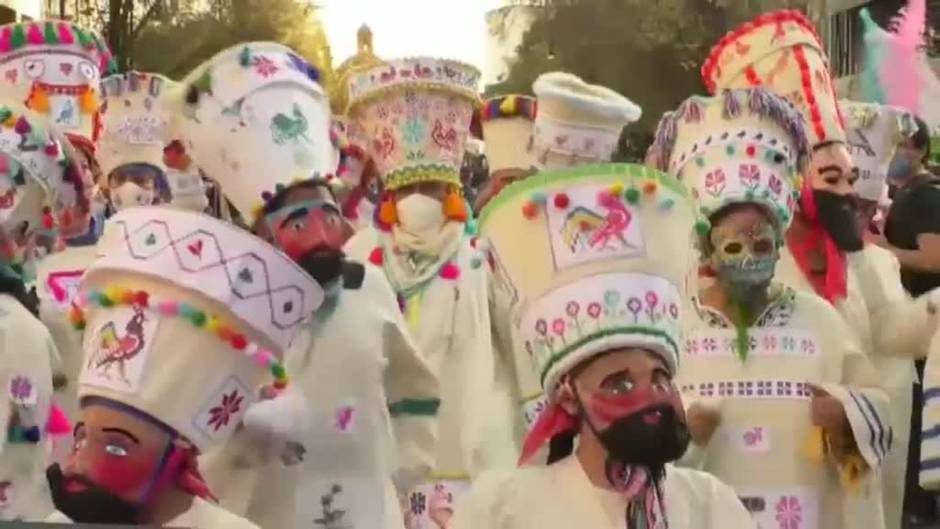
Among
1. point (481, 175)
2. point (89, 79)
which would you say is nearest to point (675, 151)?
point (89, 79)

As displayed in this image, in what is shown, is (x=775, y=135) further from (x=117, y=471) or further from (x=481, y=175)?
(x=481, y=175)

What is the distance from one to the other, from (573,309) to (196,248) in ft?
2.15

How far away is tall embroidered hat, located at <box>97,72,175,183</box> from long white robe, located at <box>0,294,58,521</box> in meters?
1.83

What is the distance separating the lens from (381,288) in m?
4.56

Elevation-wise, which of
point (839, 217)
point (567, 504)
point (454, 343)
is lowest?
point (454, 343)

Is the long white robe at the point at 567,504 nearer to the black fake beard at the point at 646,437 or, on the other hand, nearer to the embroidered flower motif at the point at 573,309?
the black fake beard at the point at 646,437

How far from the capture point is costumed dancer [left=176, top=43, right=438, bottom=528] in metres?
4.00

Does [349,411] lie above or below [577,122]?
below

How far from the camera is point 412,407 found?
15.2 feet

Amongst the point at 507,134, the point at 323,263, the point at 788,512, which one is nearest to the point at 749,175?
the point at 788,512

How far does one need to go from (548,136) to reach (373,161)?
0.55 meters

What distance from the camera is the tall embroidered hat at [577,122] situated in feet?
18.1

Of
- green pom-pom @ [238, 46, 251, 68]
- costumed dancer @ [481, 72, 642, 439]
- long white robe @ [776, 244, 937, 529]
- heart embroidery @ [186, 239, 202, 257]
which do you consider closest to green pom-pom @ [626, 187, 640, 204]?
heart embroidery @ [186, 239, 202, 257]

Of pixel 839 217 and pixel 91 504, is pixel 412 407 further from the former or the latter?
pixel 91 504
